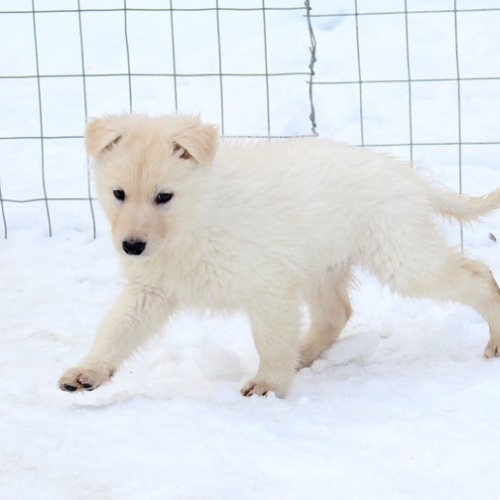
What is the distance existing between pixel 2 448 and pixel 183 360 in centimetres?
148

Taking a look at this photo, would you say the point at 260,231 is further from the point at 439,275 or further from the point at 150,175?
the point at 439,275

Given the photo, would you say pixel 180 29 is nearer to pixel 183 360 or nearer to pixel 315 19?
pixel 315 19

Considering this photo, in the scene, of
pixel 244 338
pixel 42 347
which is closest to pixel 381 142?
pixel 244 338

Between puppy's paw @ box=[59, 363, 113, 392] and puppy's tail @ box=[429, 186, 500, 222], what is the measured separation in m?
1.79

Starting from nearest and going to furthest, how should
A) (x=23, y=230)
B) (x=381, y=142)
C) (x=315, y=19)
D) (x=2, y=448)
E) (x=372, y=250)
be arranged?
1. (x=2, y=448)
2. (x=372, y=250)
3. (x=23, y=230)
4. (x=381, y=142)
5. (x=315, y=19)

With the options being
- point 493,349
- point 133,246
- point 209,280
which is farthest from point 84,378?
point 493,349

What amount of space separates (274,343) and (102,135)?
1084 mm

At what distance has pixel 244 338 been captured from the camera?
5.42m

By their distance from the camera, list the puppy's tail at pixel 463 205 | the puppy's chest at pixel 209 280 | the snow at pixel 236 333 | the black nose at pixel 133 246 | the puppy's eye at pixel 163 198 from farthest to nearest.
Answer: the puppy's tail at pixel 463 205 → the puppy's chest at pixel 209 280 → the puppy's eye at pixel 163 198 → the black nose at pixel 133 246 → the snow at pixel 236 333

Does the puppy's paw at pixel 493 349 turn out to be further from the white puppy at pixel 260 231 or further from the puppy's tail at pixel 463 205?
the puppy's tail at pixel 463 205

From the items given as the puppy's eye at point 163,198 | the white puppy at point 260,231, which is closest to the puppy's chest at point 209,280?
the white puppy at point 260,231

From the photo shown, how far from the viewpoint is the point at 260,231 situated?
14.8 feet

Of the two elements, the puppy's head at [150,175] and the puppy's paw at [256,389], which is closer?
the puppy's head at [150,175]

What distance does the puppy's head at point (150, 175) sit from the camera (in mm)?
4121
